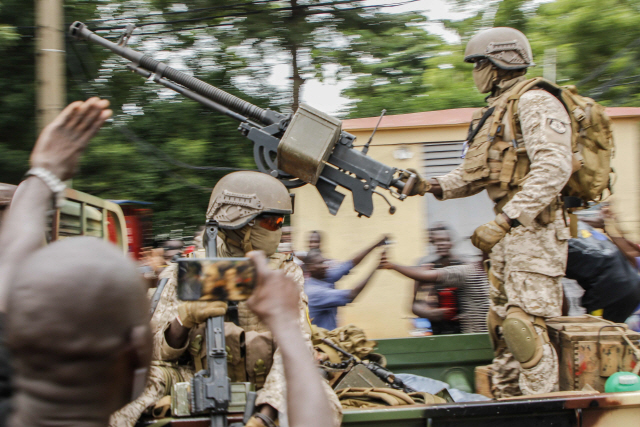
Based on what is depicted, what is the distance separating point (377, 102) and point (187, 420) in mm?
7900

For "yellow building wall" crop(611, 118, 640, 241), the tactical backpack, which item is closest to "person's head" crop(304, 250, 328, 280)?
the tactical backpack

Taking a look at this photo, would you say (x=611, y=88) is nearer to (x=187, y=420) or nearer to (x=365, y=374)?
(x=365, y=374)

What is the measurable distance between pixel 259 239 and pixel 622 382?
1810 mm

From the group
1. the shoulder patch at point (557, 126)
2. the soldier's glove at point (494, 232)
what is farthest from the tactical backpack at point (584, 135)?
the soldier's glove at point (494, 232)

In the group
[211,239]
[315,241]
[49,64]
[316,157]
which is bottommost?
[211,239]

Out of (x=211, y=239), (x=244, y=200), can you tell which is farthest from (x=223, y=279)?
(x=244, y=200)

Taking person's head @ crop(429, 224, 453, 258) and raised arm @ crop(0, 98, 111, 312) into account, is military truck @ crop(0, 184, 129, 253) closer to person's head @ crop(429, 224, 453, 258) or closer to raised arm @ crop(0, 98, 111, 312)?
raised arm @ crop(0, 98, 111, 312)

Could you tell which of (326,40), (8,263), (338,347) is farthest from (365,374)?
(326,40)

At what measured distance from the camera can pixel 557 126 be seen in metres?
3.20

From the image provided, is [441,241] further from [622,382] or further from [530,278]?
[622,382]

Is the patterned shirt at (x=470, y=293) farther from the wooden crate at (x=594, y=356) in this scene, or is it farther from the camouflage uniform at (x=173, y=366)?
the camouflage uniform at (x=173, y=366)

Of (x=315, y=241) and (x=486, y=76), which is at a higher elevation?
(x=486, y=76)

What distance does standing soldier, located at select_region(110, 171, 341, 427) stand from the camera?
2.39 metres

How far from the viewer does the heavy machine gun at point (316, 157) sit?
375cm
